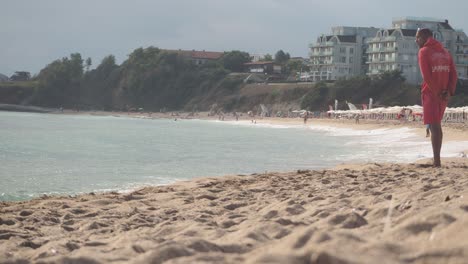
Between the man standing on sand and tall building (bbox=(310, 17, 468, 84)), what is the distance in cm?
8888

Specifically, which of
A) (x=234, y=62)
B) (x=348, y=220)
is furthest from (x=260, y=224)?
(x=234, y=62)

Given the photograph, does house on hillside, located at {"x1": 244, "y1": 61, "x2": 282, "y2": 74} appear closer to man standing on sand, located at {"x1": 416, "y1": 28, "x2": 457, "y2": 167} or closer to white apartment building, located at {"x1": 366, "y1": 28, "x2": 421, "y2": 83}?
white apartment building, located at {"x1": 366, "y1": 28, "x2": 421, "y2": 83}

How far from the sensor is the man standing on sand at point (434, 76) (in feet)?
28.0

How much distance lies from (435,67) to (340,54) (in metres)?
102

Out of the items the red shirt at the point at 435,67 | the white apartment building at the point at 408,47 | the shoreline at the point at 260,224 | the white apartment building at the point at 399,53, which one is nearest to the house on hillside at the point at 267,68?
the white apartment building at the point at 408,47

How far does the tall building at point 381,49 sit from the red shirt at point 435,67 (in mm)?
88952

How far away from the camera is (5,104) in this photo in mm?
147000

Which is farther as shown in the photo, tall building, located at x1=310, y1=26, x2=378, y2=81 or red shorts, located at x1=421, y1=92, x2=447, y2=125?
tall building, located at x1=310, y1=26, x2=378, y2=81

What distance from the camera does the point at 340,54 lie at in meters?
109

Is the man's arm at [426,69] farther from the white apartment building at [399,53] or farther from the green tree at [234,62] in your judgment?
the green tree at [234,62]

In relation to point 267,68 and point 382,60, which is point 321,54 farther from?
point 267,68

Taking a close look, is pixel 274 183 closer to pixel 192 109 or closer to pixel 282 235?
pixel 282 235

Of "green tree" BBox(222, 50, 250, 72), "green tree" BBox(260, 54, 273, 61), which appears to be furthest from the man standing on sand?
"green tree" BBox(260, 54, 273, 61)

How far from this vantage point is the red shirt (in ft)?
28.0
